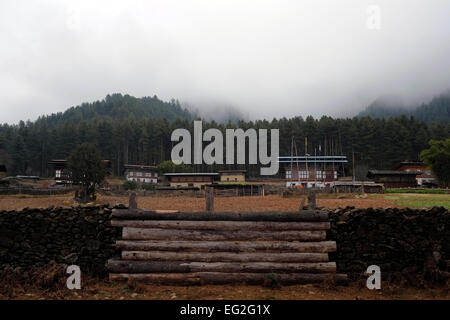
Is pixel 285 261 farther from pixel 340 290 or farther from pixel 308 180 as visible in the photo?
pixel 308 180

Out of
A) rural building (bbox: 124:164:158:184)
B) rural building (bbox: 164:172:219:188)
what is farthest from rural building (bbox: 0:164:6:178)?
rural building (bbox: 164:172:219:188)

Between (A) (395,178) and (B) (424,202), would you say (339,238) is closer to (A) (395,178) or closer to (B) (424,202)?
(B) (424,202)

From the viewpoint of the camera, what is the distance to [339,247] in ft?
31.6

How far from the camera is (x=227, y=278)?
878 centimetres

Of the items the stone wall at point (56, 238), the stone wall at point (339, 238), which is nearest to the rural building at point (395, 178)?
the stone wall at point (339, 238)

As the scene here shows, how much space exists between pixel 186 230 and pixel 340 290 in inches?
214

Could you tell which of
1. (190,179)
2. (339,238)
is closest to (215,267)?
(339,238)

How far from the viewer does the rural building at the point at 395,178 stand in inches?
2756

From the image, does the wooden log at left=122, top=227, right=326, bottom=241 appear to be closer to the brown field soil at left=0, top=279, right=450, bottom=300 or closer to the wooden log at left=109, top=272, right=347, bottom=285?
the wooden log at left=109, top=272, right=347, bottom=285

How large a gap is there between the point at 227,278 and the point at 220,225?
6.08ft

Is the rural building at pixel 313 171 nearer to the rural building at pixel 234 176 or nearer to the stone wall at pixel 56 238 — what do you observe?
the rural building at pixel 234 176

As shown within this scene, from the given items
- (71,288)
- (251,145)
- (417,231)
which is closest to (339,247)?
(417,231)

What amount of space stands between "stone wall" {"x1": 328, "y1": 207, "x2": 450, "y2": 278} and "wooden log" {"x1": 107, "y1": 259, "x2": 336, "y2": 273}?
1076 millimetres

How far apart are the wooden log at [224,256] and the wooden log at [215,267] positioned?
15 centimetres
